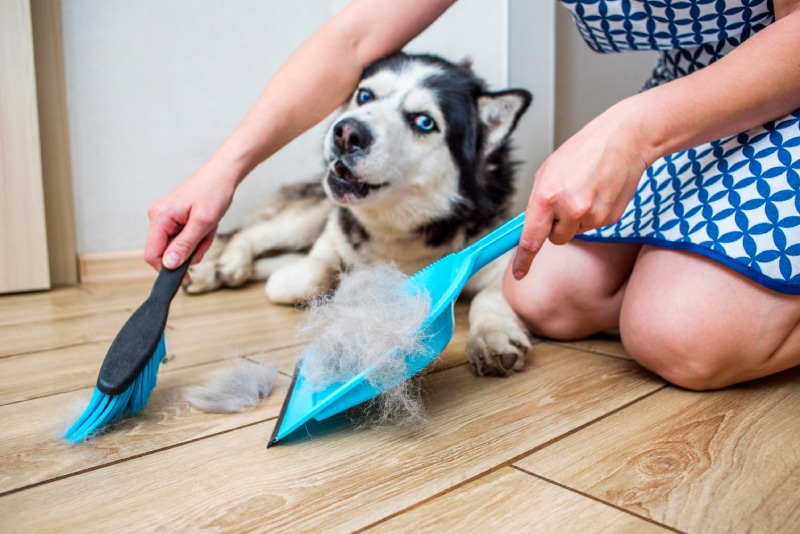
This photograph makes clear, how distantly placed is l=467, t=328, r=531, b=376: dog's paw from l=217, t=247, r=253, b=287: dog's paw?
0.97m

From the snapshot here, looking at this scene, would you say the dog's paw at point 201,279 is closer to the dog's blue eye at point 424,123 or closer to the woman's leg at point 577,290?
the dog's blue eye at point 424,123

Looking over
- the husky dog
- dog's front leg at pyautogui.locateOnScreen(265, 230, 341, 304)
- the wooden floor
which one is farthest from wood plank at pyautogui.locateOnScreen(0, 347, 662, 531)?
dog's front leg at pyautogui.locateOnScreen(265, 230, 341, 304)

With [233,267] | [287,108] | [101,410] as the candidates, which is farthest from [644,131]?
[233,267]

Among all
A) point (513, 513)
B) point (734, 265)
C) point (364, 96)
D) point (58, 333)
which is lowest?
point (58, 333)

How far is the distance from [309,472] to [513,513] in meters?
0.21

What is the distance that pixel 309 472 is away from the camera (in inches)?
24.2

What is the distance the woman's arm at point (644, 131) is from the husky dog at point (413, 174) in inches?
18.3

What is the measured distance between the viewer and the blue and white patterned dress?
80cm

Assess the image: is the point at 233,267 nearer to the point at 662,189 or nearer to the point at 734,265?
the point at 662,189

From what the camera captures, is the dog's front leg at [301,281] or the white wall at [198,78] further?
the white wall at [198,78]

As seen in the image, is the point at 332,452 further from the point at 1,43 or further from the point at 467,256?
the point at 1,43

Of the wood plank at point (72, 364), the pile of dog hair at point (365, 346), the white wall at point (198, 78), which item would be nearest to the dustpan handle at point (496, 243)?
the pile of dog hair at point (365, 346)

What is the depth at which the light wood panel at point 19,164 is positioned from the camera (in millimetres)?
1585

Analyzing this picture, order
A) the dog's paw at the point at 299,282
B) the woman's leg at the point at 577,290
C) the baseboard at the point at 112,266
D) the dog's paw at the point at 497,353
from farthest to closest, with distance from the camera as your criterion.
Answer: the baseboard at the point at 112,266, the dog's paw at the point at 299,282, the woman's leg at the point at 577,290, the dog's paw at the point at 497,353
